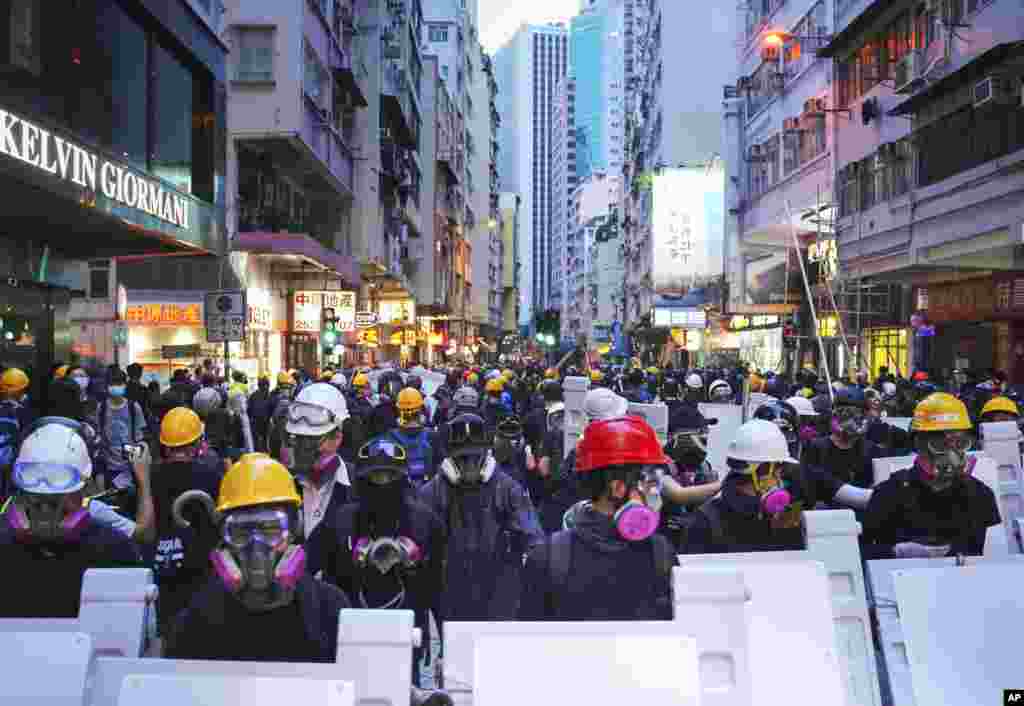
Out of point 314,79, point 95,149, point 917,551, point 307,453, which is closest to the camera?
point 917,551

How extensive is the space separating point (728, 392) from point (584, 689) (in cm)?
1308

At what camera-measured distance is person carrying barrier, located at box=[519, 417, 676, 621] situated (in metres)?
3.82

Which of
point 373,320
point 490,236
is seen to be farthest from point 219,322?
point 490,236

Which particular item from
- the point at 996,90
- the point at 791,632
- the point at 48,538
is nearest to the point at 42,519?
the point at 48,538

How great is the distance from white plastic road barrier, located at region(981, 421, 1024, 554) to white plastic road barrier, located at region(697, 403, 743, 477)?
7.36ft

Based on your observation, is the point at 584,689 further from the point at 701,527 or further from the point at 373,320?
the point at 373,320

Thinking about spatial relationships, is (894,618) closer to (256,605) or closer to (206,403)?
(256,605)

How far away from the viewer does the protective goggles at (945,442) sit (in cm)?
552

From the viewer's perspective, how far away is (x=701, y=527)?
5289mm

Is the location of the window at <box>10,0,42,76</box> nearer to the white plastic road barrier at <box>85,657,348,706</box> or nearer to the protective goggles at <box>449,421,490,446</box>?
the protective goggles at <box>449,421,490,446</box>

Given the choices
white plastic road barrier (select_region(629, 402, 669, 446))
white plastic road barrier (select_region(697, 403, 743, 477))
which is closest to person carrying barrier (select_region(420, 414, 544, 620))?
white plastic road barrier (select_region(697, 403, 743, 477))

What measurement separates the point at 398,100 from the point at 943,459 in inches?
1575

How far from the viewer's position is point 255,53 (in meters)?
26.8

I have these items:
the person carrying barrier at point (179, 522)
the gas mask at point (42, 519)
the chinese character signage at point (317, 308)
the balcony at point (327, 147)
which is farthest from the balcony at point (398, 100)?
the gas mask at point (42, 519)
